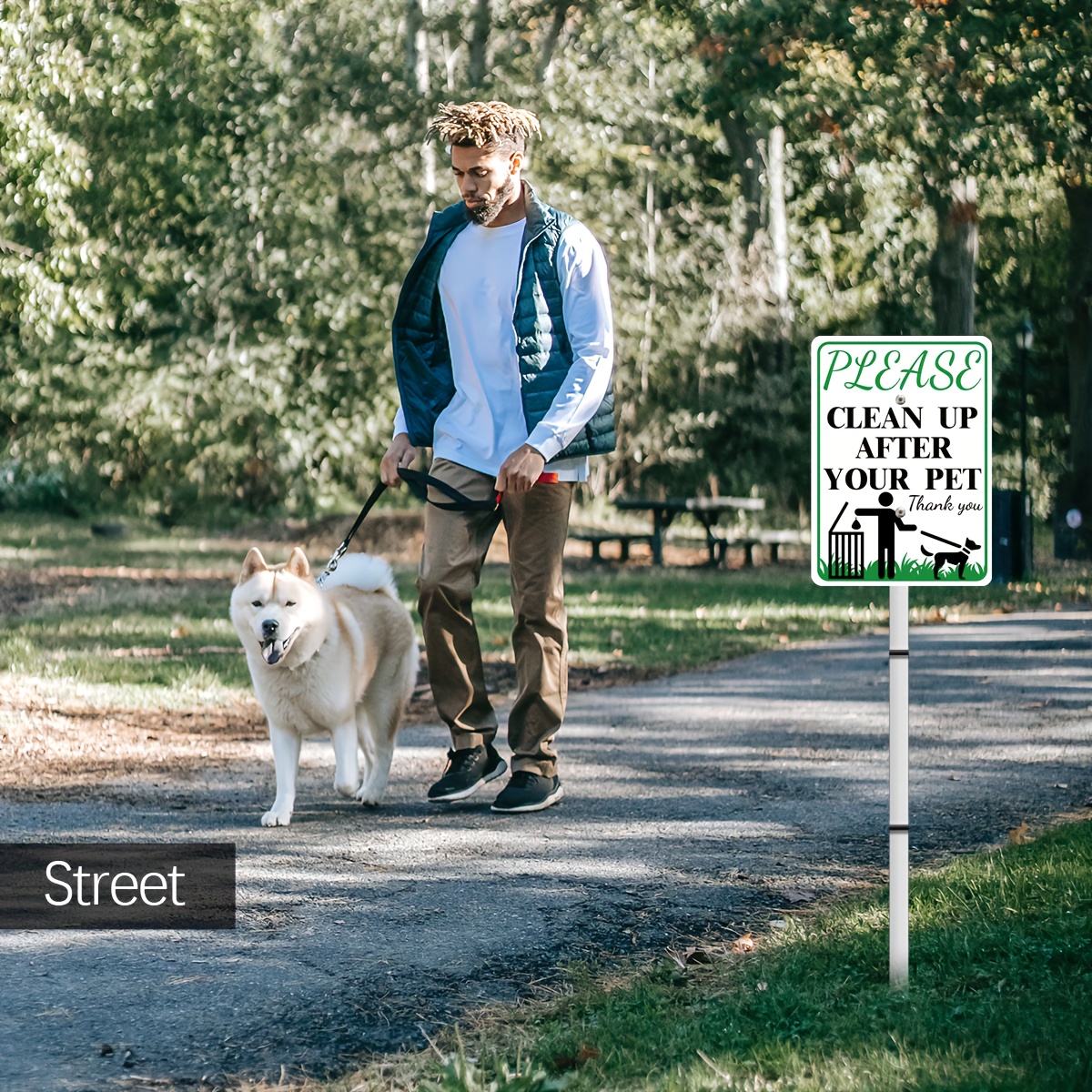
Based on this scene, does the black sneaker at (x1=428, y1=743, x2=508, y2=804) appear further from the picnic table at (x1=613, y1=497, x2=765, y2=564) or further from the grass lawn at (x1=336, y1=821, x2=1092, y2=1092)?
the picnic table at (x1=613, y1=497, x2=765, y2=564)

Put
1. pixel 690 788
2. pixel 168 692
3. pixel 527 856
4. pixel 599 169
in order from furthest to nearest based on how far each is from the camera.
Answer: pixel 599 169 → pixel 168 692 → pixel 690 788 → pixel 527 856

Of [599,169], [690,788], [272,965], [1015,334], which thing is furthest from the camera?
[1015,334]

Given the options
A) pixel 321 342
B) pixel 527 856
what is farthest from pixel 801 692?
pixel 321 342

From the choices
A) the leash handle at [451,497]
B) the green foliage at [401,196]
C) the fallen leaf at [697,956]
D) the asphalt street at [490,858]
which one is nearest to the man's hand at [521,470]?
the leash handle at [451,497]

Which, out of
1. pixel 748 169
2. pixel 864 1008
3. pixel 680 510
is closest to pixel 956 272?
pixel 748 169

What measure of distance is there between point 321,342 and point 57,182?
1019 cm

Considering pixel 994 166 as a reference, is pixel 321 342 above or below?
below

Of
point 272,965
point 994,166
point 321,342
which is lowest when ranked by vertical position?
point 272,965

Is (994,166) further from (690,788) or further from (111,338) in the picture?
Result: (690,788)

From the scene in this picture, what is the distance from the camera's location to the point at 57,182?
11039mm

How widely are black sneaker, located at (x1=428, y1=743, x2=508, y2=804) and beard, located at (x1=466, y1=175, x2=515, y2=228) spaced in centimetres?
192

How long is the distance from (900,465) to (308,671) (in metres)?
2.66

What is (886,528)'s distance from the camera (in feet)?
12.3

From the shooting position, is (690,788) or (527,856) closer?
(527,856)
